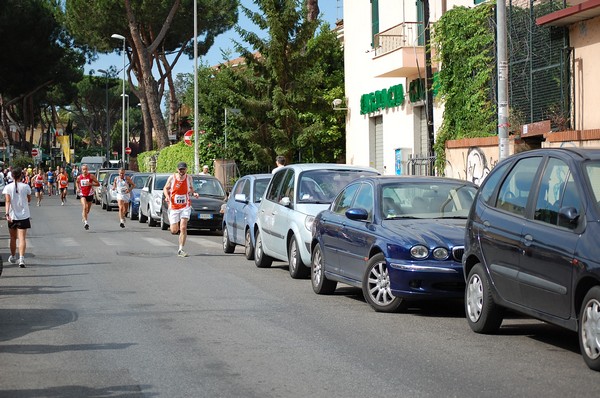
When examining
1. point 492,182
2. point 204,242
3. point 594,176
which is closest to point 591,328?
point 594,176

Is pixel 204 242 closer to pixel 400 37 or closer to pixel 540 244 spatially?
pixel 400 37

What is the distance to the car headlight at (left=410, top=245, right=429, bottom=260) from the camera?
1138 cm

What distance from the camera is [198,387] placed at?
7.52 metres

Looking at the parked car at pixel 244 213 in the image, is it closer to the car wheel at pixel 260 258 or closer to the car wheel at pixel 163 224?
the car wheel at pixel 260 258

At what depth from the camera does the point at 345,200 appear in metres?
13.6

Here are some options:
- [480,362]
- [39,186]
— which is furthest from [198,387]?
[39,186]

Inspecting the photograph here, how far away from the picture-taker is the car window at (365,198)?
41.8 ft

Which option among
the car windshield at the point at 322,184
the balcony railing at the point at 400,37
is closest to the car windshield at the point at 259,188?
the car windshield at the point at 322,184

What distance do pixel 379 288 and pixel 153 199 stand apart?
2074cm

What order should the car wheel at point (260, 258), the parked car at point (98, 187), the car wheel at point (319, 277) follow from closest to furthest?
1. the car wheel at point (319, 277)
2. the car wheel at point (260, 258)
3. the parked car at point (98, 187)

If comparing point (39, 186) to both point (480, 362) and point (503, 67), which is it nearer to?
point (503, 67)

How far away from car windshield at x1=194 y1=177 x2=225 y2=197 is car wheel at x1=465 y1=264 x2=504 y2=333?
1947 cm

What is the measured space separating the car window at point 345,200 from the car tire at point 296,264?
1.78m

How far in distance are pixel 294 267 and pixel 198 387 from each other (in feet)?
27.1
